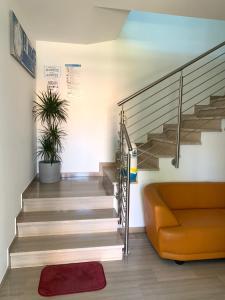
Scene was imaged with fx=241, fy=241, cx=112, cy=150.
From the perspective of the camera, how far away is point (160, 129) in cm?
434

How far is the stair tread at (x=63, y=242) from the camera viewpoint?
2365mm

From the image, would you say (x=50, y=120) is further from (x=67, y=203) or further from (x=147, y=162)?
(x=147, y=162)

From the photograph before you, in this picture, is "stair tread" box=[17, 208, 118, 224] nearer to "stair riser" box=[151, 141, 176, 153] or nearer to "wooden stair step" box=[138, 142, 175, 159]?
"wooden stair step" box=[138, 142, 175, 159]

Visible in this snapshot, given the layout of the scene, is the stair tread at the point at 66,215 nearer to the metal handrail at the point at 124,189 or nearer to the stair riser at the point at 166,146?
the metal handrail at the point at 124,189

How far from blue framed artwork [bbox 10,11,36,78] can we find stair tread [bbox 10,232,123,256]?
188 cm

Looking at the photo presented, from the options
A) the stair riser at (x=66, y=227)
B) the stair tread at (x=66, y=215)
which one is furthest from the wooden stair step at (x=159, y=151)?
the stair riser at (x=66, y=227)

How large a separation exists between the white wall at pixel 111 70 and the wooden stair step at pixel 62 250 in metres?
1.63

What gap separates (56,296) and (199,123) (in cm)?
272

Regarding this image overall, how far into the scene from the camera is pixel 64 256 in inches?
94.3

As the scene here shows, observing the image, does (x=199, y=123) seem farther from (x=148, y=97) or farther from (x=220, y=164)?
(x=148, y=97)

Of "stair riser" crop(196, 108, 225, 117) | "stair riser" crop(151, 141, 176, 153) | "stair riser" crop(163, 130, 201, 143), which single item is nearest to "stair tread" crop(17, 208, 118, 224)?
"stair riser" crop(151, 141, 176, 153)

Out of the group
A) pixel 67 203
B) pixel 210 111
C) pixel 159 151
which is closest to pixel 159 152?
pixel 159 151

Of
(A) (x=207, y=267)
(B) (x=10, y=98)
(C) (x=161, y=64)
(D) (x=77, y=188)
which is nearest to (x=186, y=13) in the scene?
(C) (x=161, y=64)

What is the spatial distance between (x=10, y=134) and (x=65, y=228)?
3.80 ft
